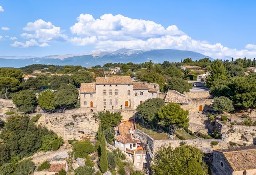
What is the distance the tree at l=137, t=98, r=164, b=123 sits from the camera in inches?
1850

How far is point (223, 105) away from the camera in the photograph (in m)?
46.3

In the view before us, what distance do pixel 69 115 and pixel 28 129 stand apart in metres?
7.00

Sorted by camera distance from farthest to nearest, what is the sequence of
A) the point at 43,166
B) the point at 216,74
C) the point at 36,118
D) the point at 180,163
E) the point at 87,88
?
1. the point at 216,74
2. the point at 87,88
3. the point at 36,118
4. the point at 43,166
5. the point at 180,163

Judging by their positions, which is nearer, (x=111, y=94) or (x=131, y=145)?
(x=131, y=145)

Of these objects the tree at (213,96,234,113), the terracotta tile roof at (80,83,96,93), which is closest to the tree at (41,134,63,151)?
the terracotta tile roof at (80,83,96,93)

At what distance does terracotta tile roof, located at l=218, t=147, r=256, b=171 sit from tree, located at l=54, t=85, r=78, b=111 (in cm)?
3116

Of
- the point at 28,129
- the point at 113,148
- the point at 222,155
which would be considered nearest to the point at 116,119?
the point at 113,148

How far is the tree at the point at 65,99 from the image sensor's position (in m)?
56.0

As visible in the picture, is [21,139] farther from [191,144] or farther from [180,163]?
[180,163]

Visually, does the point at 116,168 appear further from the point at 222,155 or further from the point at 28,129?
the point at 28,129

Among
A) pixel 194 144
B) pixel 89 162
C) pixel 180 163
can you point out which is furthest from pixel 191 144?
pixel 89 162

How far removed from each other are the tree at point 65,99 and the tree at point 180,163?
84.8 feet

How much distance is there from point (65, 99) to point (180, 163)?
96.2 feet

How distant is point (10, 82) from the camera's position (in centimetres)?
6888
